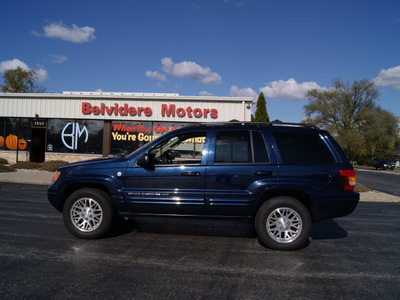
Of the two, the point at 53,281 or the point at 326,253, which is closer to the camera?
the point at 53,281

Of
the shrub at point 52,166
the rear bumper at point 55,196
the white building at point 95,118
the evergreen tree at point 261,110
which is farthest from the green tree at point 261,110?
the rear bumper at point 55,196

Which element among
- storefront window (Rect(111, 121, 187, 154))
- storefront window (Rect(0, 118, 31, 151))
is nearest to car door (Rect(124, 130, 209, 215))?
storefront window (Rect(111, 121, 187, 154))

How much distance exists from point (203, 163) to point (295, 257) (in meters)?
1.96

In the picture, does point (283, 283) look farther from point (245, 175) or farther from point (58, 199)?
point (58, 199)

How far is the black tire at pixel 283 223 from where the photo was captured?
468 centimetres

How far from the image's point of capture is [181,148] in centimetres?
557

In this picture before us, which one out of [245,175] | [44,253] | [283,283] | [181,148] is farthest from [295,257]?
[44,253]

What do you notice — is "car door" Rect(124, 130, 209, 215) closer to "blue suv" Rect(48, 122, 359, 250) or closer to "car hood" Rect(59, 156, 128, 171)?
"blue suv" Rect(48, 122, 359, 250)

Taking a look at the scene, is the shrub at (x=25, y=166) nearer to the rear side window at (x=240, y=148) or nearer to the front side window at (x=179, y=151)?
the front side window at (x=179, y=151)

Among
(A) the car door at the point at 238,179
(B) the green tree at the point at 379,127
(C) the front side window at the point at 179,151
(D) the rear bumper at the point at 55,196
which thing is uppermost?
(B) the green tree at the point at 379,127

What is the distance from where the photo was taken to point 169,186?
482cm

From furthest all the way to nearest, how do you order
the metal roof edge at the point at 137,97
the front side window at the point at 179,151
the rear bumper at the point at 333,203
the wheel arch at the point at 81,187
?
the metal roof edge at the point at 137,97 < the wheel arch at the point at 81,187 < the front side window at the point at 179,151 < the rear bumper at the point at 333,203

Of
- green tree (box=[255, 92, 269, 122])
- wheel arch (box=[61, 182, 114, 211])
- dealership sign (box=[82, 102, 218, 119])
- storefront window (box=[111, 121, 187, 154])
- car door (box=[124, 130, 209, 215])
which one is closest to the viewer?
car door (box=[124, 130, 209, 215])

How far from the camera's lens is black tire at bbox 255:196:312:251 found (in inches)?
184
